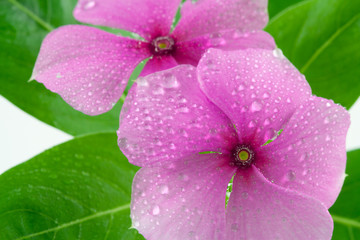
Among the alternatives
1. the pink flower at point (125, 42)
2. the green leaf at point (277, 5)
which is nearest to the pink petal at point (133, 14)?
the pink flower at point (125, 42)

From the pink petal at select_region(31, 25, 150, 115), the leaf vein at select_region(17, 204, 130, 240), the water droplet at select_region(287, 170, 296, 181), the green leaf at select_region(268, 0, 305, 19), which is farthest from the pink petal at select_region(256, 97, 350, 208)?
the green leaf at select_region(268, 0, 305, 19)

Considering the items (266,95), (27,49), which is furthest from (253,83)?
(27,49)

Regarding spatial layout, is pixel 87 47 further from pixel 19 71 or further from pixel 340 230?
pixel 340 230

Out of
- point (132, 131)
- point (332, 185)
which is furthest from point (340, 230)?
point (132, 131)

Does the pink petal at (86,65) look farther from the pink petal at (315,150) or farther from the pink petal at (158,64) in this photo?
the pink petal at (315,150)

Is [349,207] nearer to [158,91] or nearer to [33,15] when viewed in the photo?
[158,91]

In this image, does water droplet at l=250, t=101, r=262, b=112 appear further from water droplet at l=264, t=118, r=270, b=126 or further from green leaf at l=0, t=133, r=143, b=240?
green leaf at l=0, t=133, r=143, b=240
